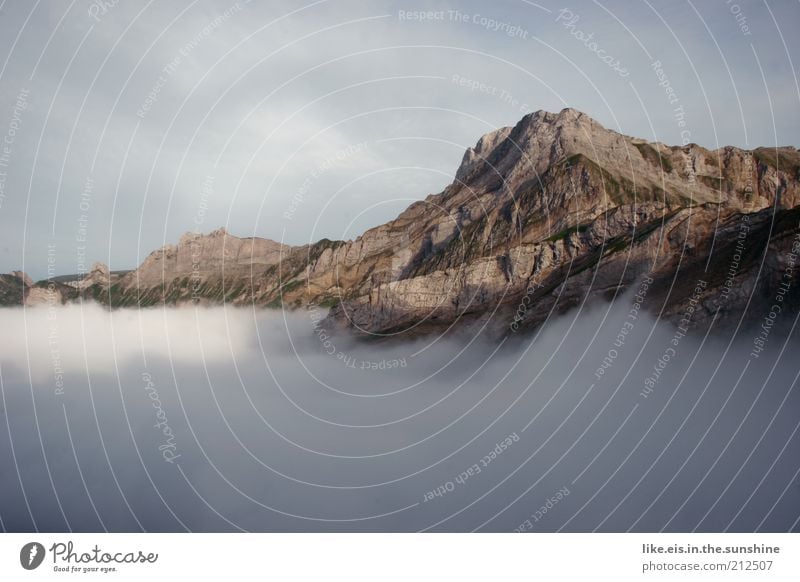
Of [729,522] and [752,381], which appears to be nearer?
[729,522]

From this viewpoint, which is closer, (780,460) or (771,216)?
(780,460)

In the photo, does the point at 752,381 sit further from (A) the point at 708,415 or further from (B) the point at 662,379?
(A) the point at 708,415

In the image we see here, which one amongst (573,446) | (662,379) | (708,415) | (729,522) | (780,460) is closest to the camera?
(729,522)

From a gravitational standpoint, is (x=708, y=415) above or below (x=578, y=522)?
above

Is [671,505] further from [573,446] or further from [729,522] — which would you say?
[573,446]

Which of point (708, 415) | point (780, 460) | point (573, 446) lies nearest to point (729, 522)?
point (780, 460)

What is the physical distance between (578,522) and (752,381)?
76.4m

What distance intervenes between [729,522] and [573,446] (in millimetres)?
64789

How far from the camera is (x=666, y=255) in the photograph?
176 meters

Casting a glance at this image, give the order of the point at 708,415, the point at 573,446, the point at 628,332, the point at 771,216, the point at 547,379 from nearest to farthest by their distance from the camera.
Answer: the point at 708,415
the point at 771,216
the point at 573,446
the point at 628,332
the point at 547,379
